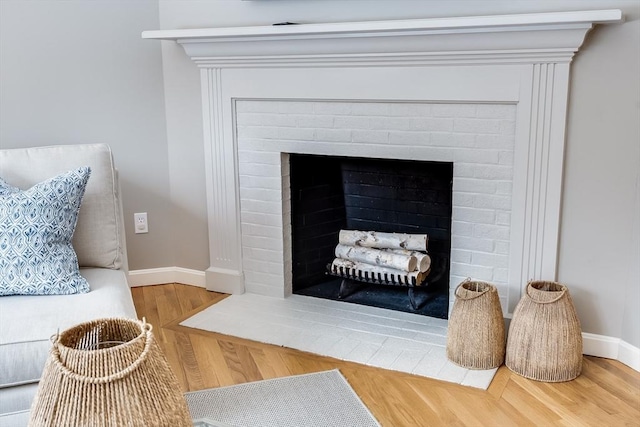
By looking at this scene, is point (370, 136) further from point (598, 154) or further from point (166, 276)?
point (166, 276)

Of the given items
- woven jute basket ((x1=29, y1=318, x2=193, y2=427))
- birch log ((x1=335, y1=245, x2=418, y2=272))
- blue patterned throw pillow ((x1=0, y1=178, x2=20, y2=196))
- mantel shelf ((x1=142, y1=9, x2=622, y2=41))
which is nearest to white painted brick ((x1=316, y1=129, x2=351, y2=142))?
mantel shelf ((x1=142, y1=9, x2=622, y2=41))

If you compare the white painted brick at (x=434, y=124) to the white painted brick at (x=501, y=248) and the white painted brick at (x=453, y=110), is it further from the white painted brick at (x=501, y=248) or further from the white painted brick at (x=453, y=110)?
the white painted brick at (x=501, y=248)

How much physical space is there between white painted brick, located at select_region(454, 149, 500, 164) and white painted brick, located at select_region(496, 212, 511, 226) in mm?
207

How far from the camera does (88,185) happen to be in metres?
2.34

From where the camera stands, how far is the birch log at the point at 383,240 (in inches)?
120

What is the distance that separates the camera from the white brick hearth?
2.63 m

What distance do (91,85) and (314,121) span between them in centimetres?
110

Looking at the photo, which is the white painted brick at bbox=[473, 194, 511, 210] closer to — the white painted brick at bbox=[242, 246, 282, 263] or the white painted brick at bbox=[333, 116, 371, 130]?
the white painted brick at bbox=[333, 116, 371, 130]

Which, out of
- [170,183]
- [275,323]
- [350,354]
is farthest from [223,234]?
[350,354]

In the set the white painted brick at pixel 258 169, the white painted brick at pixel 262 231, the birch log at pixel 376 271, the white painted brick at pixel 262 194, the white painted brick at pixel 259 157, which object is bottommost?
the birch log at pixel 376 271

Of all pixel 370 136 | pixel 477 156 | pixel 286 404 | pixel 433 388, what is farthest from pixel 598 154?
pixel 286 404

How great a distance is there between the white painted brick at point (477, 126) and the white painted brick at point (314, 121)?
565 millimetres

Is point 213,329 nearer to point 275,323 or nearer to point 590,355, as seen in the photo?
point 275,323

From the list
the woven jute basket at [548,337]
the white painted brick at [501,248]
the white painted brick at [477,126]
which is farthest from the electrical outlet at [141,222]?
the woven jute basket at [548,337]
